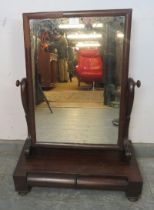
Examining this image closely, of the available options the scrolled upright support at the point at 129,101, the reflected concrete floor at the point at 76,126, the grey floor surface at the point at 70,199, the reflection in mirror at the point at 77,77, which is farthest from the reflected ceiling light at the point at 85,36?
the grey floor surface at the point at 70,199

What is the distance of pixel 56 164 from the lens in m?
1.10

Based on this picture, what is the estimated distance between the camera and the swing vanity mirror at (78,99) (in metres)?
1.01

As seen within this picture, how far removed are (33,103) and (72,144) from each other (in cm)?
31

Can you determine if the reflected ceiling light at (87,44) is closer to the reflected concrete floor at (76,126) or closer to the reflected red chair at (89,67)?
the reflected red chair at (89,67)

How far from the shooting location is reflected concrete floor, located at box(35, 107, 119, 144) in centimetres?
116

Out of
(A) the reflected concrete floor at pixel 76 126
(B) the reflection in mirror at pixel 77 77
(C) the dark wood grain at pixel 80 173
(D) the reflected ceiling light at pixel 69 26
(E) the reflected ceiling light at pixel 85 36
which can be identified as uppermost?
(D) the reflected ceiling light at pixel 69 26

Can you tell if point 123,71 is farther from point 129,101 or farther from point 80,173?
point 80,173

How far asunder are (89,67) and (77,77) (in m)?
0.08

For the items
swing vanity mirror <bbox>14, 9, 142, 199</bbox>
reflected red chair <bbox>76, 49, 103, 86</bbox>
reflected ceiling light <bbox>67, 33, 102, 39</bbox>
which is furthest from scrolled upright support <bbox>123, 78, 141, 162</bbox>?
reflected ceiling light <bbox>67, 33, 102, 39</bbox>

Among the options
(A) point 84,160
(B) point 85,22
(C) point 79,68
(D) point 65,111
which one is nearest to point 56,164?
(A) point 84,160

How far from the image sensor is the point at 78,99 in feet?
3.69

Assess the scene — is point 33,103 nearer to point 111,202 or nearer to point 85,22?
point 85,22

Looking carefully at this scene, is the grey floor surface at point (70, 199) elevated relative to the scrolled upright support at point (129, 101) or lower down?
lower down

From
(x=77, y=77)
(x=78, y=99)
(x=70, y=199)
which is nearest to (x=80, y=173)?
(x=70, y=199)
